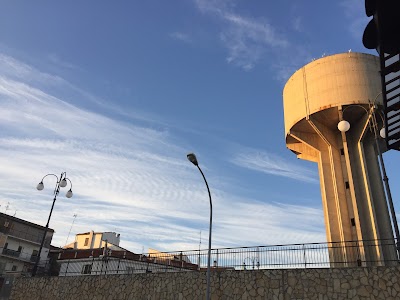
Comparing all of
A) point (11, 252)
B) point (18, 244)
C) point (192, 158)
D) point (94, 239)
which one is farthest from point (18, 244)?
point (192, 158)

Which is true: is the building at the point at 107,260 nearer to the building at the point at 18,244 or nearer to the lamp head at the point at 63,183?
the building at the point at 18,244

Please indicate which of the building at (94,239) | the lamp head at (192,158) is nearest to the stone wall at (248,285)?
the lamp head at (192,158)

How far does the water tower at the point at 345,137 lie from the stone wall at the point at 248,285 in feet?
20.2

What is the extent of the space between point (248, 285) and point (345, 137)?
13.0 metres

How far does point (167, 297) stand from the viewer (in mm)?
17969

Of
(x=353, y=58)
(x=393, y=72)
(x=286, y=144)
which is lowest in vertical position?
(x=393, y=72)

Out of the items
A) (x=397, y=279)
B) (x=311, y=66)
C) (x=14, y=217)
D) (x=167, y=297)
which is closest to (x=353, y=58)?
(x=311, y=66)

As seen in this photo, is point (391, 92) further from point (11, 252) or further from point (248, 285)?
point (11, 252)

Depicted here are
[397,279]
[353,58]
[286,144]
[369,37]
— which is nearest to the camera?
[369,37]

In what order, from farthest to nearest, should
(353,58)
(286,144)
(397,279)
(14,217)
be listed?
(14,217) → (286,144) → (353,58) → (397,279)

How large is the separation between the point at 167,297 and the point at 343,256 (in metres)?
9.91

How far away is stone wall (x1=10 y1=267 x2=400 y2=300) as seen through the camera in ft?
45.3

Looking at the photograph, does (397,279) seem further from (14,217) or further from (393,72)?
(14,217)

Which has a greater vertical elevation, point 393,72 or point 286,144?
point 286,144
